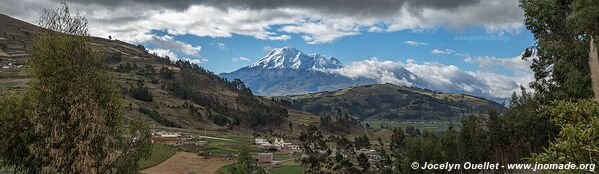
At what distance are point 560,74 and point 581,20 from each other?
450 inches

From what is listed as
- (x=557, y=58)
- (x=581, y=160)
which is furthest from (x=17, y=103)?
(x=557, y=58)

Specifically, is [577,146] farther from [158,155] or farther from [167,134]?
[167,134]

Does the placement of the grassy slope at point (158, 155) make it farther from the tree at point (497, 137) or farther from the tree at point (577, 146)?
the tree at point (577, 146)

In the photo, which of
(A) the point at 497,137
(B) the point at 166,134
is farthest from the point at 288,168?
(B) the point at 166,134

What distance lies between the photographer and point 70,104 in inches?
877

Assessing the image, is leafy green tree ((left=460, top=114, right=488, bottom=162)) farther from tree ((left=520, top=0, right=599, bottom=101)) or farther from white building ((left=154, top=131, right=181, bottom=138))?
white building ((left=154, top=131, right=181, bottom=138))

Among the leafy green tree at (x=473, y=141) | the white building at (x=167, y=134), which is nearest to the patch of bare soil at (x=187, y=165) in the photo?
the white building at (x=167, y=134)

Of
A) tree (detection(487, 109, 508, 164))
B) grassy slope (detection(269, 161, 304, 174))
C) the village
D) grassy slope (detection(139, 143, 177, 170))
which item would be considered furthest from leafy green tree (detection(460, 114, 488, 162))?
grassy slope (detection(139, 143, 177, 170))

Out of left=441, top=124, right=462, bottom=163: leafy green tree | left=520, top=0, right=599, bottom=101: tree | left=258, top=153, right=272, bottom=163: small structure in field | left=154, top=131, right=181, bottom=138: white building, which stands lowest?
left=258, top=153, right=272, bottom=163: small structure in field

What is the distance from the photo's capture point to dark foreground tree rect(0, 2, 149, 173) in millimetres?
21922

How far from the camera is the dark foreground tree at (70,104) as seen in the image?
21.9 meters

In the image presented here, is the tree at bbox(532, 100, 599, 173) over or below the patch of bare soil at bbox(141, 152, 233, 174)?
over

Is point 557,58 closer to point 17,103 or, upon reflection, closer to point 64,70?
point 64,70

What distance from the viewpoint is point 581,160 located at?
1045 cm
